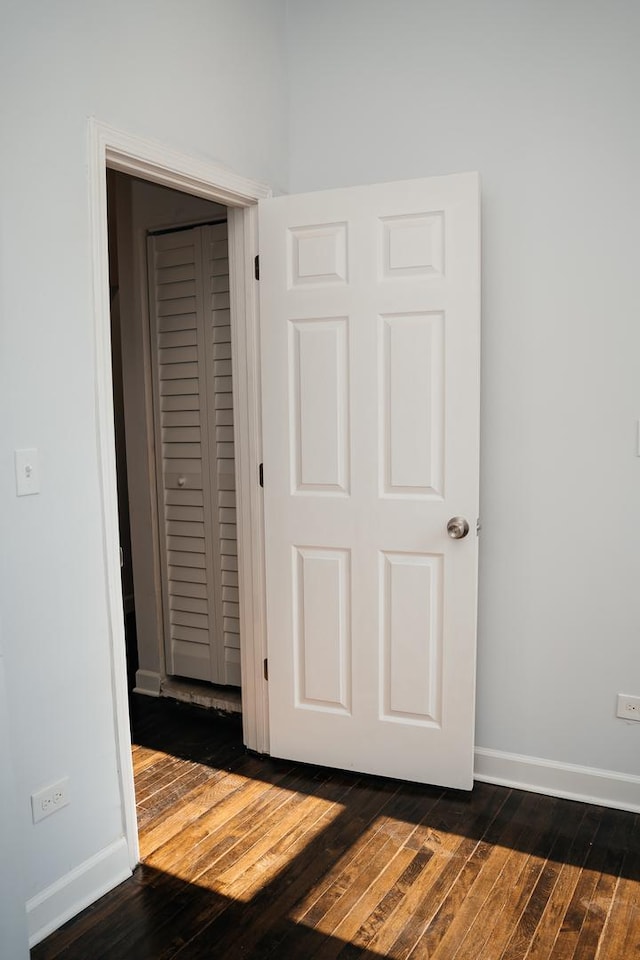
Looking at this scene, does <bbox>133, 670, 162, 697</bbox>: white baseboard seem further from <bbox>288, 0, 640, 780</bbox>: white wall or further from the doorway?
<bbox>288, 0, 640, 780</bbox>: white wall

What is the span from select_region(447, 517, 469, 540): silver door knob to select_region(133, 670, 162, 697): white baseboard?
181 cm

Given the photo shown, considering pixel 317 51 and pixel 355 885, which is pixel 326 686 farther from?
pixel 317 51

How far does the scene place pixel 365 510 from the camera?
2.78 metres

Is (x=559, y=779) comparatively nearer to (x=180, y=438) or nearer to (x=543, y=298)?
(x=543, y=298)

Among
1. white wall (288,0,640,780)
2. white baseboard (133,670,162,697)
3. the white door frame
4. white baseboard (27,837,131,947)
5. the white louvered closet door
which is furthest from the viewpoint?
white baseboard (133,670,162,697)

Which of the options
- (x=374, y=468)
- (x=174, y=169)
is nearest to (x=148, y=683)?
(x=374, y=468)

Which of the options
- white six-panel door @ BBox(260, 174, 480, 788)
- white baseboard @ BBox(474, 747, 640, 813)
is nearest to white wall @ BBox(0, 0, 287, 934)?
white six-panel door @ BBox(260, 174, 480, 788)

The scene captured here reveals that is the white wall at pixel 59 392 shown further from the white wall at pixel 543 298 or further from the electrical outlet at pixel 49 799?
the white wall at pixel 543 298

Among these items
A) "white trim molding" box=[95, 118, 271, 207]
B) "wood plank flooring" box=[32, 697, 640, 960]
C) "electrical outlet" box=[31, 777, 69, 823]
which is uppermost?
"white trim molding" box=[95, 118, 271, 207]

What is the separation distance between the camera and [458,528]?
2645 millimetres

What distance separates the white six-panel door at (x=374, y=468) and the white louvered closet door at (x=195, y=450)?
25.0 inches

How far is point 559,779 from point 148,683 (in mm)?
1972

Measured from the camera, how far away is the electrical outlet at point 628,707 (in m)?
2.62

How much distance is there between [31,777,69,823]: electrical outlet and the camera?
205 cm
